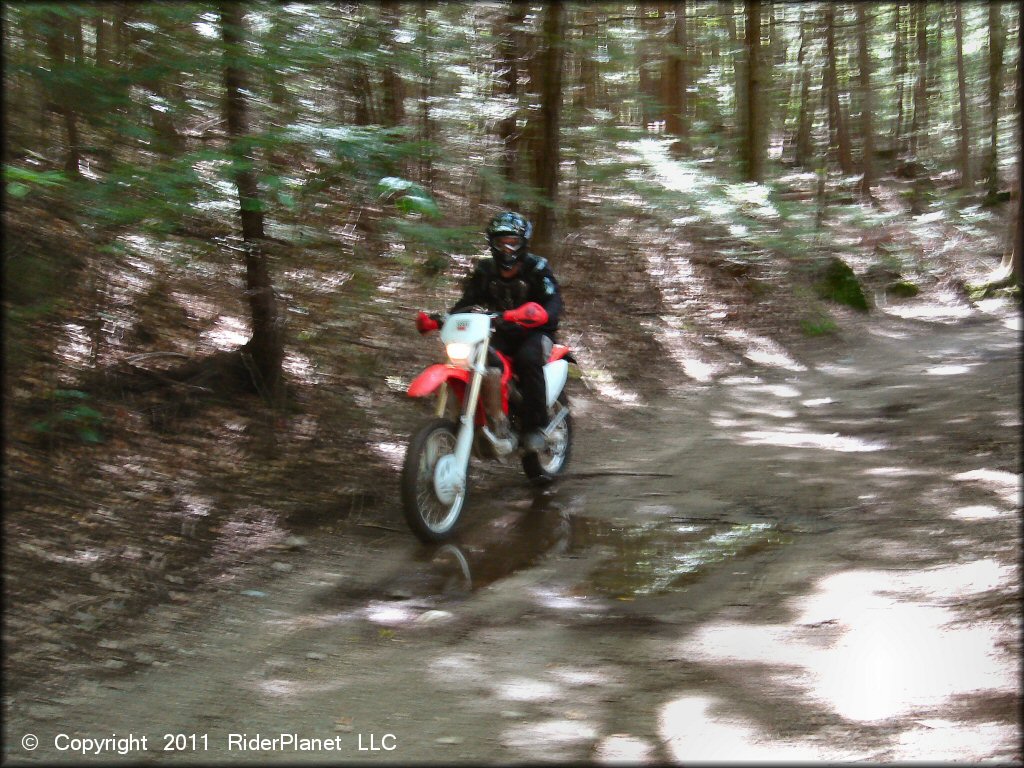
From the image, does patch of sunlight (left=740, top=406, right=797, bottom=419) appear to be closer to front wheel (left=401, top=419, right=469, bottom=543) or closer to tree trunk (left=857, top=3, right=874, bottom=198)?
front wheel (left=401, top=419, right=469, bottom=543)

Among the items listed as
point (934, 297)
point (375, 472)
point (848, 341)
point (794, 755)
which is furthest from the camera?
point (934, 297)

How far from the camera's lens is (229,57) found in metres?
5.85

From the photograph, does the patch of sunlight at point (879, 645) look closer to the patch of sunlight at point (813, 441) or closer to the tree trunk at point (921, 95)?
the patch of sunlight at point (813, 441)


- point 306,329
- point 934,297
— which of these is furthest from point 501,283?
point 934,297

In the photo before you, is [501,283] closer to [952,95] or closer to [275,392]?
[275,392]

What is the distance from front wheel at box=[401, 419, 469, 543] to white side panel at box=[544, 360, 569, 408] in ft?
4.06

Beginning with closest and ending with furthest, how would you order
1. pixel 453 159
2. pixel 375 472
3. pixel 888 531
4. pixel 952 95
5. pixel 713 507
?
pixel 888 531 < pixel 713 507 < pixel 375 472 < pixel 453 159 < pixel 952 95

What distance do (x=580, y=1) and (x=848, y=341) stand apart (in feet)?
22.4

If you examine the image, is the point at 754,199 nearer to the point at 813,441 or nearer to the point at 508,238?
the point at 813,441

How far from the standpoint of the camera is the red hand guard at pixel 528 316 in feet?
20.5

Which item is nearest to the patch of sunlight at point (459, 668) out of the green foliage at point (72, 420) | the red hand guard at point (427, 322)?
the red hand guard at point (427, 322)

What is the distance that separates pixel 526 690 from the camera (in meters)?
4.02

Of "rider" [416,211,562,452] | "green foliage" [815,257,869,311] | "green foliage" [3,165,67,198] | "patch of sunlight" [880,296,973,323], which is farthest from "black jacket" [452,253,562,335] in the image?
"patch of sunlight" [880,296,973,323]

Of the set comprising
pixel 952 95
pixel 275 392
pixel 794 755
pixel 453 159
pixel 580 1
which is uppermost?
pixel 952 95
